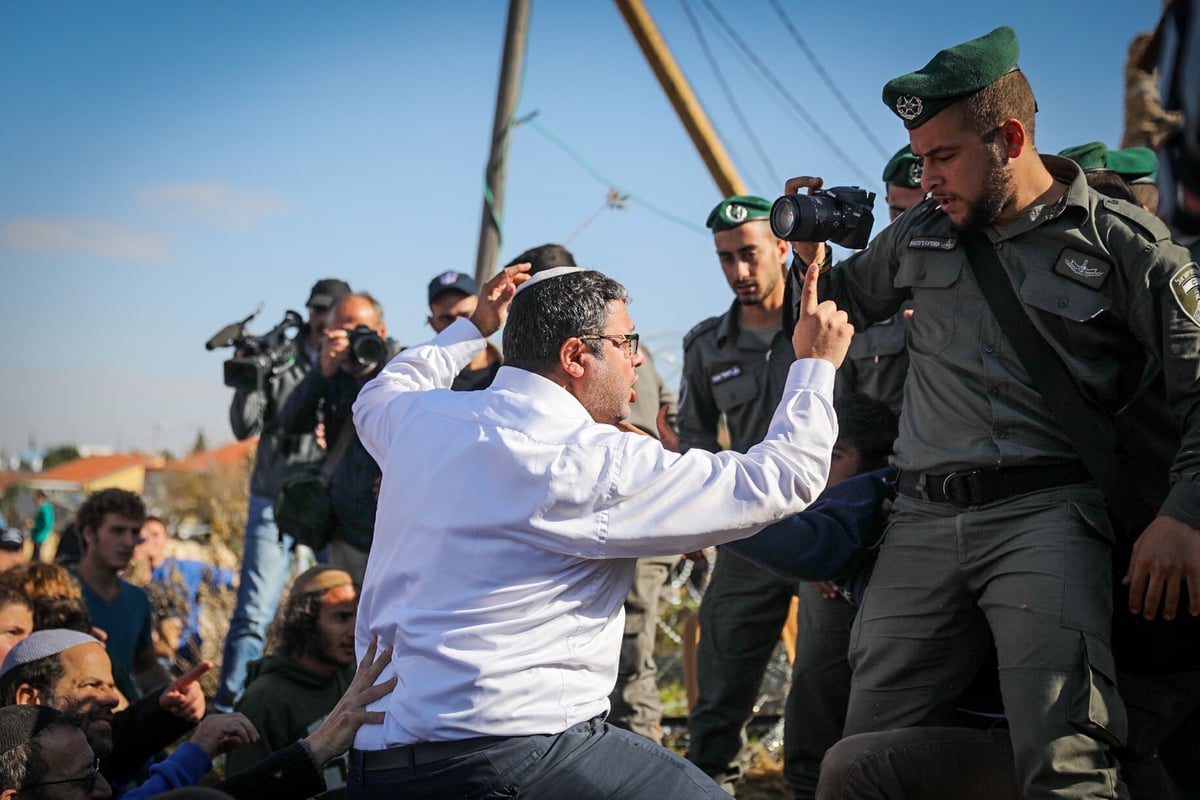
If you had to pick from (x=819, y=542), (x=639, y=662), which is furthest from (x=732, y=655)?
(x=819, y=542)

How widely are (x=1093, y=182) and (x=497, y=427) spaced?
1.98 metres

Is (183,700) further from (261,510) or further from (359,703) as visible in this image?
(261,510)

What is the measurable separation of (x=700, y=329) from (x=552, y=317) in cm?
236

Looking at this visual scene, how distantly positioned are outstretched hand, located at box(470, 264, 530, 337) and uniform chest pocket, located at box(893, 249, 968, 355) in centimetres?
111

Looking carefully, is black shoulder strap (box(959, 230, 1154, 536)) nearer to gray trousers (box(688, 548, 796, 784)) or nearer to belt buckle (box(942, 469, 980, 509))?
belt buckle (box(942, 469, 980, 509))

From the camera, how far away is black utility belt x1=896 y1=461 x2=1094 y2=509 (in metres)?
2.99

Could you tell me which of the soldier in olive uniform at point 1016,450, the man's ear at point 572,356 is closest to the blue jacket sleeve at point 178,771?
the man's ear at point 572,356

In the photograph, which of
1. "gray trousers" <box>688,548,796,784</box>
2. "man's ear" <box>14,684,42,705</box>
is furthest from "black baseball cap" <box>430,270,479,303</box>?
"man's ear" <box>14,684,42,705</box>

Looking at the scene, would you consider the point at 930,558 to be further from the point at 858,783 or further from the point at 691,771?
the point at 691,771

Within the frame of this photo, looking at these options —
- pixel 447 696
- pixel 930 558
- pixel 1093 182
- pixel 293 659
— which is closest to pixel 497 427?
pixel 447 696

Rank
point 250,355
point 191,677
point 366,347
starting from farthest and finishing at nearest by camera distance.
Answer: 1. point 250,355
2. point 366,347
3. point 191,677

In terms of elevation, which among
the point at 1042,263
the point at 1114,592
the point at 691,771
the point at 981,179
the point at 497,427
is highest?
the point at 981,179

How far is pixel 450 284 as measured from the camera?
5.66 metres

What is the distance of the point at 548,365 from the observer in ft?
9.29
